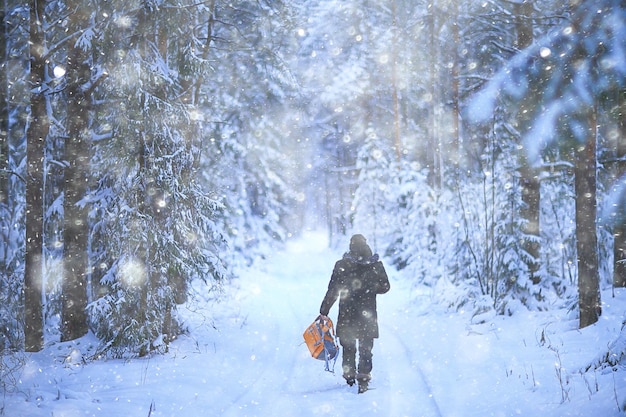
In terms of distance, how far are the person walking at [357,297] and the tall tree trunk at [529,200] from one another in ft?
18.0

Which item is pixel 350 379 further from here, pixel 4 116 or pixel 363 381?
pixel 4 116

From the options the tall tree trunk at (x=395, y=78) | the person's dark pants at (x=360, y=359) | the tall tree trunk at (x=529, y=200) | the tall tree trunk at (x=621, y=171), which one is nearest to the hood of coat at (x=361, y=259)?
the person's dark pants at (x=360, y=359)

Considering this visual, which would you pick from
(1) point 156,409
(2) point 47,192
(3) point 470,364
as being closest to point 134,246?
(1) point 156,409

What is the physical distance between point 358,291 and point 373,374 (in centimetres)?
150

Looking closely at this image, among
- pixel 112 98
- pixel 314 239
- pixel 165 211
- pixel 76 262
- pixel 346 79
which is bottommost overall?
pixel 314 239

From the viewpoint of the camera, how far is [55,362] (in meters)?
8.29

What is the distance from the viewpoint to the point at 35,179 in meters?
9.64

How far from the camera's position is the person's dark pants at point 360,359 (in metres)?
7.13

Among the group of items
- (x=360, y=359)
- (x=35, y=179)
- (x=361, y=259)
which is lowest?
(x=360, y=359)

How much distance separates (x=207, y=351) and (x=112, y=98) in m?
5.15

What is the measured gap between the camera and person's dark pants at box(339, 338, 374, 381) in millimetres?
7127

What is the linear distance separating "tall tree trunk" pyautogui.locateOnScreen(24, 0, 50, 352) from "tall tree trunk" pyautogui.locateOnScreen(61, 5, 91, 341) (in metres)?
0.48

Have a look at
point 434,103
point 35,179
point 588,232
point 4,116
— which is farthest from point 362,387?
point 434,103

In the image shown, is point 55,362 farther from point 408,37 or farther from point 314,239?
point 314,239
